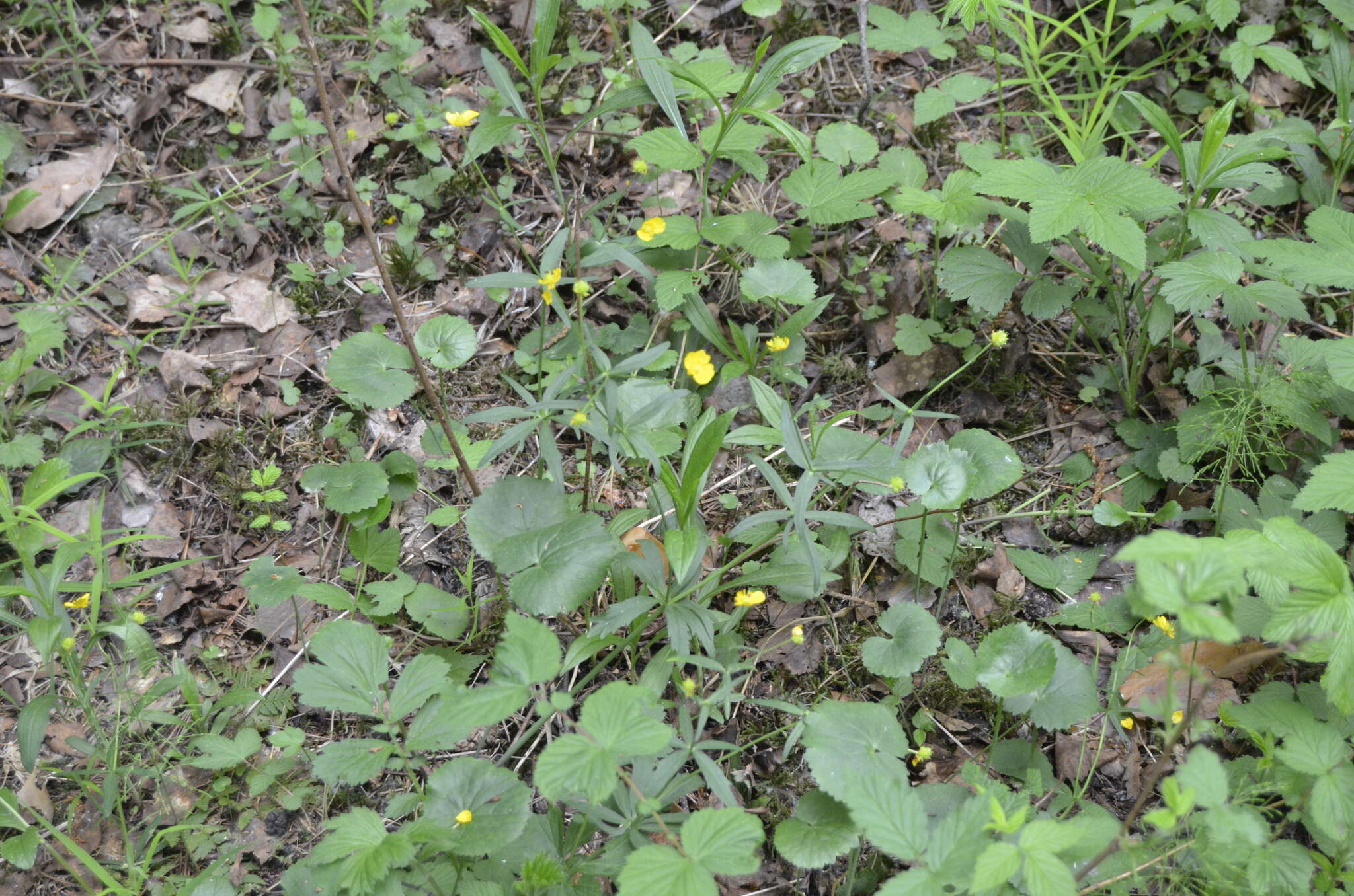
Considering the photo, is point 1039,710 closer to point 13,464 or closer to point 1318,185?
point 1318,185

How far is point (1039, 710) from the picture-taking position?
1934 mm

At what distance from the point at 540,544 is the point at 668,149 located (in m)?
1.29

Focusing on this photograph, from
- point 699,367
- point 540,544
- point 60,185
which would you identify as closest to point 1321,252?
point 699,367

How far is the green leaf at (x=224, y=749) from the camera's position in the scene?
6.66 feet

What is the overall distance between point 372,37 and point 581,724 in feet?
9.30

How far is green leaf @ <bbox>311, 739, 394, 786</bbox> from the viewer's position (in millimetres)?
1698

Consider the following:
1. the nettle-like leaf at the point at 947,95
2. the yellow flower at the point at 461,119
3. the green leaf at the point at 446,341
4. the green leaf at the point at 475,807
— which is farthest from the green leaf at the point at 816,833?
the yellow flower at the point at 461,119

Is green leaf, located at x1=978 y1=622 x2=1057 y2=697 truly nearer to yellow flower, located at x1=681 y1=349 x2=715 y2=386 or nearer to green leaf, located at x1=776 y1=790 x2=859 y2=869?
green leaf, located at x1=776 y1=790 x2=859 y2=869

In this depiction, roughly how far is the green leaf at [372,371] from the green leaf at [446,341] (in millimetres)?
99

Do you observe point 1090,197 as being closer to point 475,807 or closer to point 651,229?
point 651,229

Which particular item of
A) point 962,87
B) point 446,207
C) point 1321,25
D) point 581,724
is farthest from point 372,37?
point 1321,25

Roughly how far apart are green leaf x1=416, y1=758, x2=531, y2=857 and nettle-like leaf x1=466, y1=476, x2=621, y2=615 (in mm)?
339

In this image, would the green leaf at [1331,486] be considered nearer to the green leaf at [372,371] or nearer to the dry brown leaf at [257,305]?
the green leaf at [372,371]

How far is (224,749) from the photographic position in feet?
6.75
